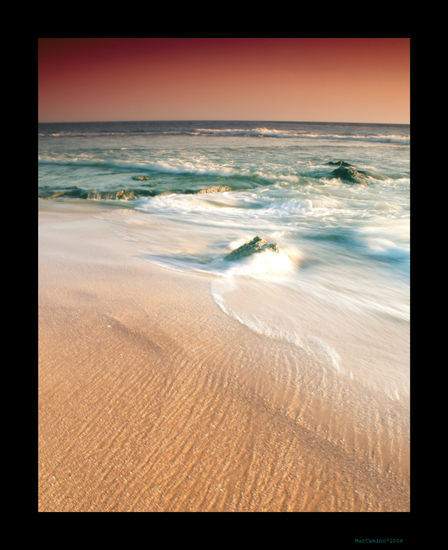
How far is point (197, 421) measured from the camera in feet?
5.72

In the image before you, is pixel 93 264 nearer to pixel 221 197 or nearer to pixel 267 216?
pixel 267 216

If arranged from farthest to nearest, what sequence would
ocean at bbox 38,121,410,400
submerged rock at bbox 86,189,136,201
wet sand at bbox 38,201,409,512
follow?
1. submerged rock at bbox 86,189,136,201
2. ocean at bbox 38,121,410,400
3. wet sand at bbox 38,201,409,512

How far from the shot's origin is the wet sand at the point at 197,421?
1.43 meters

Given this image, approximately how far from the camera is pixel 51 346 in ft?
7.41

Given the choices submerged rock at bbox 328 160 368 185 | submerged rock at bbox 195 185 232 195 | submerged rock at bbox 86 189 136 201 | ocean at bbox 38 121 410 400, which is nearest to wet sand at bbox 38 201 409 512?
ocean at bbox 38 121 410 400

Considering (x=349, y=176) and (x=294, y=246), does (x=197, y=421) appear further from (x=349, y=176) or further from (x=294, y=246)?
(x=349, y=176)

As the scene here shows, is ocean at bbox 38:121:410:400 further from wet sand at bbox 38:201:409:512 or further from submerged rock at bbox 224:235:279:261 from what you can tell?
wet sand at bbox 38:201:409:512

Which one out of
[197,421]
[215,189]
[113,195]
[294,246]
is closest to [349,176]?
[215,189]

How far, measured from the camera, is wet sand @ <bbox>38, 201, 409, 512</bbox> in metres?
1.43

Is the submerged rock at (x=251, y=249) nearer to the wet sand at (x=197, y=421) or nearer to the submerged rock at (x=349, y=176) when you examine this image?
the wet sand at (x=197, y=421)

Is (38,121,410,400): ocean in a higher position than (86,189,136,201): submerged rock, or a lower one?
lower

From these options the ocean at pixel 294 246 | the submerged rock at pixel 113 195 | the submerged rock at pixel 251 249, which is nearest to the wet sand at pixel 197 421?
the ocean at pixel 294 246
